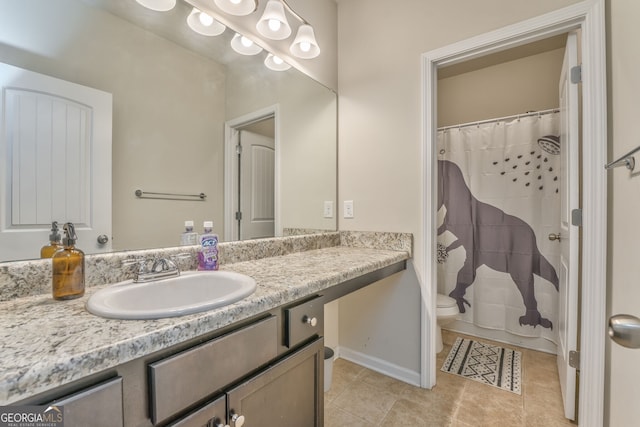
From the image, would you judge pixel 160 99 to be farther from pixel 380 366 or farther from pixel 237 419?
pixel 380 366

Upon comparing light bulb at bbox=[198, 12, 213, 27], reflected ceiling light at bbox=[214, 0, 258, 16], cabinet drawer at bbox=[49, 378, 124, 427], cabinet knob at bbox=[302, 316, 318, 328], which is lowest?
cabinet knob at bbox=[302, 316, 318, 328]

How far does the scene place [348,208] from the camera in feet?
6.42

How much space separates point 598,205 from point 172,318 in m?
1.68

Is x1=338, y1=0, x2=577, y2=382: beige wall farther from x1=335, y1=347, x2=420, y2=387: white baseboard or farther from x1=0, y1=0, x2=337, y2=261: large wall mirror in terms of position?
x1=0, y1=0, x2=337, y2=261: large wall mirror

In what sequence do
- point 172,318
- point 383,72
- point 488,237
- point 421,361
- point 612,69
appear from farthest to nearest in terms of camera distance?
1. point 488,237
2. point 383,72
3. point 421,361
4. point 612,69
5. point 172,318

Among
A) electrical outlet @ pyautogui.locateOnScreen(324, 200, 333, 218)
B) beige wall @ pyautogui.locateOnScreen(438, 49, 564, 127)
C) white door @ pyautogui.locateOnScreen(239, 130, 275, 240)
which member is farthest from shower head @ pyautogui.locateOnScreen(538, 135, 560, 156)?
white door @ pyautogui.locateOnScreen(239, 130, 275, 240)

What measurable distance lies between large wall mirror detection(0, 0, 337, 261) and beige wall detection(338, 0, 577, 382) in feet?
1.63

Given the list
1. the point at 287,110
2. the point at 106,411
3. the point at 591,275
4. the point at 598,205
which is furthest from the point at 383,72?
Answer: the point at 106,411

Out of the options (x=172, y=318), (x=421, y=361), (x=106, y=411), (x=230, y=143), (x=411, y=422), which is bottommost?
(x=411, y=422)

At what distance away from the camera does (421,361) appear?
5.53 feet

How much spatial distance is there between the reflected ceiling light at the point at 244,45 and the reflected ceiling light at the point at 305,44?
24 centimetres

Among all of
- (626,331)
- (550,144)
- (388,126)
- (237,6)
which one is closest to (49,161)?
(237,6)

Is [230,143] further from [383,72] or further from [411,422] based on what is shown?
[411,422]

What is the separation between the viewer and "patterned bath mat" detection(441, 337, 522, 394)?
5.74 ft
